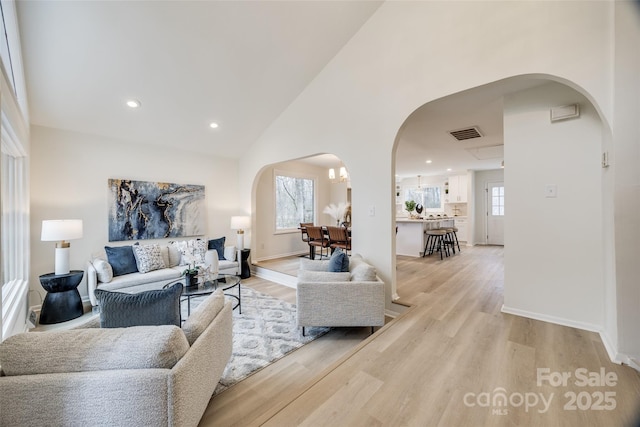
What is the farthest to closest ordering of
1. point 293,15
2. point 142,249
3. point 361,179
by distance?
point 142,249, point 361,179, point 293,15

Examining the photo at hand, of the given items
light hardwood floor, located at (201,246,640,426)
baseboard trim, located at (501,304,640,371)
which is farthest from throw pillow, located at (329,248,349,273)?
baseboard trim, located at (501,304,640,371)

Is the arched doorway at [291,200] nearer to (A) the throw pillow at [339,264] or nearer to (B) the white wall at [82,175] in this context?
(B) the white wall at [82,175]

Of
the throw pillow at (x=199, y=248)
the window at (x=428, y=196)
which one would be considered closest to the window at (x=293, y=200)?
the throw pillow at (x=199, y=248)

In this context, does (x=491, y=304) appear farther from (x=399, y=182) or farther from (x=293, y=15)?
(x=399, y=182)

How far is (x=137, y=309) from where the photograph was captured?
1.45m

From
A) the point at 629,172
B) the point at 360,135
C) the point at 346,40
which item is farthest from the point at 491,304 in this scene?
the point at 346,40

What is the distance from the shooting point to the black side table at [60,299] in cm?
296

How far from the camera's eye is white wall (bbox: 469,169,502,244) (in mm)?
8086

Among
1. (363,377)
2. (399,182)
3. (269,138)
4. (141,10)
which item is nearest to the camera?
(363,377)

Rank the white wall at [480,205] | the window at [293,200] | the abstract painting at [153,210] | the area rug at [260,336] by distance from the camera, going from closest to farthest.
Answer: the area rug at [260,336], the abstract painting at [153,210], the window at [293,200], the white wall at [480,205]

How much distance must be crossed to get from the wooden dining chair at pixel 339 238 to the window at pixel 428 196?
18.6 feet

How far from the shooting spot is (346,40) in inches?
134

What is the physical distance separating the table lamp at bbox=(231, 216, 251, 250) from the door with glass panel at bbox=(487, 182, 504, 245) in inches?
294

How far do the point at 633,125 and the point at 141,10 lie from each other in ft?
13.8
